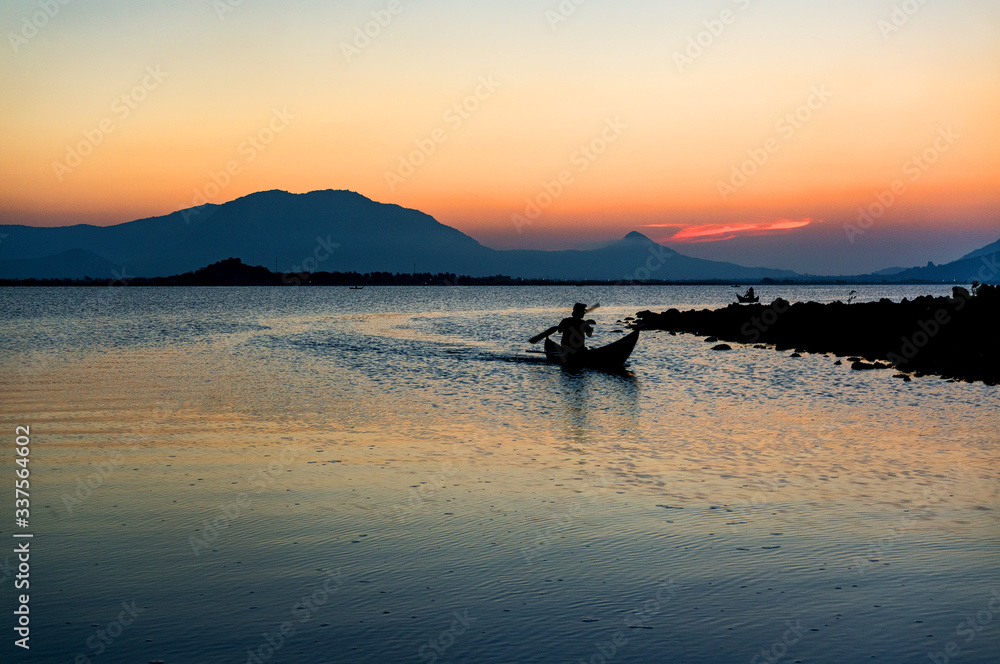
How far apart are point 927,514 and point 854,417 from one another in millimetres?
9846

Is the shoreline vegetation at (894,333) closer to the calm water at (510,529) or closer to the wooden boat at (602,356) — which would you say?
the wooden boat at (602,356)

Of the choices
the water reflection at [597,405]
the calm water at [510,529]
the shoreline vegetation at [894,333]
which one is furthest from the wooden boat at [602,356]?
the calm water at [510,529]

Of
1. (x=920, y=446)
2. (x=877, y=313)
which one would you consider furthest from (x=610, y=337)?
(x=920, y=446)

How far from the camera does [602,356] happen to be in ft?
115

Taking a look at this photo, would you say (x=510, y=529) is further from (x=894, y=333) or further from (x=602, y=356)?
(x=894, y=333)

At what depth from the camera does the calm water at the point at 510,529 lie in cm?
717

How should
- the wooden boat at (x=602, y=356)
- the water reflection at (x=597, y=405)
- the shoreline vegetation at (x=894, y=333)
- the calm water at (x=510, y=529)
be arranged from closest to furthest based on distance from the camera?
the calm water at (x=510, y=529) < the water reflection at (x=597, y=405) < the shoreline vegetation at (x=894, y=333) < the wooden boat at (x=602, y=356)

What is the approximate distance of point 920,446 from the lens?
16.4 m

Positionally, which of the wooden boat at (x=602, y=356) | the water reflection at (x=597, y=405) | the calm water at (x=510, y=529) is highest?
the wooden boat at (x=602, y=356)

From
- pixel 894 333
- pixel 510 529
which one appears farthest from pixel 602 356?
pixel 510 529

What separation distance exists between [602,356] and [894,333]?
1831 centimetres

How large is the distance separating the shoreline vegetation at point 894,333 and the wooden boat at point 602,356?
1600 millimetres

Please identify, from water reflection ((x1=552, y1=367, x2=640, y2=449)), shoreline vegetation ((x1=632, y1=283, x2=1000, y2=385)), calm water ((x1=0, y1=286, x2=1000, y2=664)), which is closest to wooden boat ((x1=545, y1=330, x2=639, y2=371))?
water reflection ((x1=552, y1=367, x2=640, y2=449))

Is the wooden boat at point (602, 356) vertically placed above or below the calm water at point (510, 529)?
above
